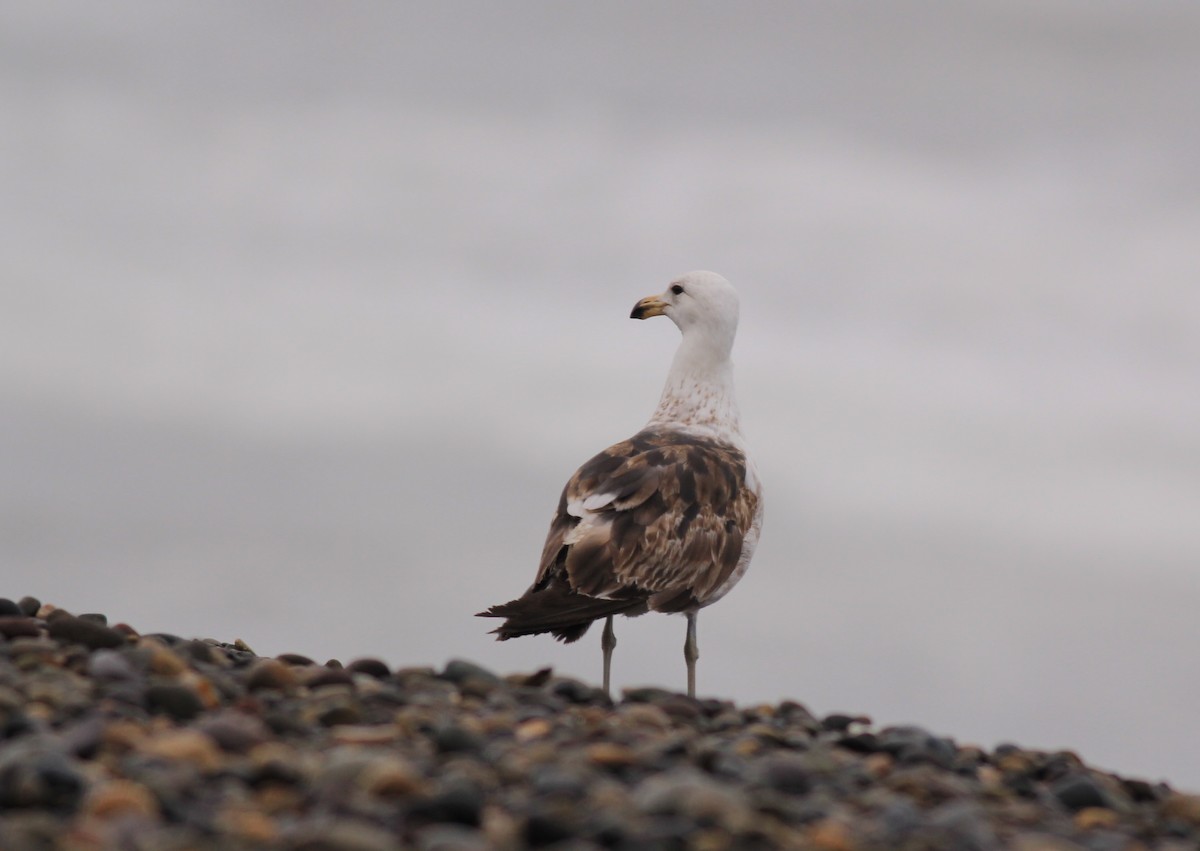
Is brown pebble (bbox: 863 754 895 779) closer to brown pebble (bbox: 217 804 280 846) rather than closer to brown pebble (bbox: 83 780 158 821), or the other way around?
brown pebble (bbox: 217 804 280 846)

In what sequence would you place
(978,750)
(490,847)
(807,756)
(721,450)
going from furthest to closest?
(721,450) < (978,750) < (807,756) < (490,847)

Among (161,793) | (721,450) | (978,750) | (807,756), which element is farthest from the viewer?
(721,450)

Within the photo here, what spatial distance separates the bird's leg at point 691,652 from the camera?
14961mm

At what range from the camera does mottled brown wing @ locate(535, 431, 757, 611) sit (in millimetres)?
14289

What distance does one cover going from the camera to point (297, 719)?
27.7 feet

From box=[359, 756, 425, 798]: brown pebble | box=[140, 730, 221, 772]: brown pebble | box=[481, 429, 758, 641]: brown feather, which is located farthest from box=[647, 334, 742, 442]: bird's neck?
box=[359, 756, 425, 798]: brown pebble

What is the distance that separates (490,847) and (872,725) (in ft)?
18.0

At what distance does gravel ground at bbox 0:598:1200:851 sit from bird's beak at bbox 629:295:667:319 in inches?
278

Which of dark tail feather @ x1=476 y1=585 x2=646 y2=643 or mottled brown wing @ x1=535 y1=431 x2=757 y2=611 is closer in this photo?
dark tail feather @ x1=476 y1=585 x2=646 y2=643

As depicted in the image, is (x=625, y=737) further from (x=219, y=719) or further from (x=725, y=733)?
(x=219, y=719)

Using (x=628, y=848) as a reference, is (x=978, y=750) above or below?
above

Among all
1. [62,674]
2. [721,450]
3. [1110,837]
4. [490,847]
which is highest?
[721,450]

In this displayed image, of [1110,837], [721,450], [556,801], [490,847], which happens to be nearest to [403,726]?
[556,801]

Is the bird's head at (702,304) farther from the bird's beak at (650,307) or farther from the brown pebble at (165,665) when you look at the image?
the brown pebble at (165,665)
